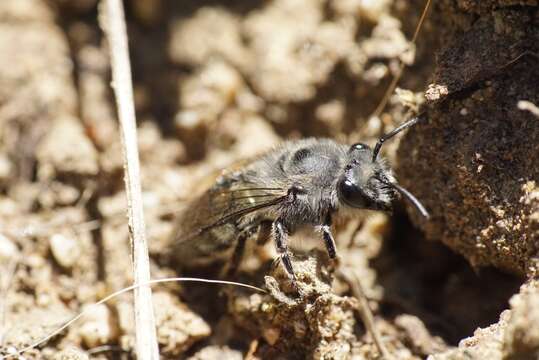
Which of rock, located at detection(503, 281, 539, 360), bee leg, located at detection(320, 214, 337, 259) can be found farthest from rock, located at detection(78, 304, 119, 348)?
rock, located at detection(503, 281, 539, 360)

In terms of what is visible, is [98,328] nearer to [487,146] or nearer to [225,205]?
[225,205]

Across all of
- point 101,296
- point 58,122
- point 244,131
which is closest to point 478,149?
point 244,131

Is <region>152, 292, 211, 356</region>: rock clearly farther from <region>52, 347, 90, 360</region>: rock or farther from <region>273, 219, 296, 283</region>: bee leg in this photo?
<region>273, 219, 296, 283</region>: bee leg

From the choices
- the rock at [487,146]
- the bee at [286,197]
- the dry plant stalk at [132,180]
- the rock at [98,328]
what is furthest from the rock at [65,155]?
the rock at [487,146]

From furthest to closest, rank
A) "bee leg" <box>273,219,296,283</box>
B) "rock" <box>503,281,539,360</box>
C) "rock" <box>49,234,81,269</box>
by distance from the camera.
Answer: "rock" <box>49,234,81,269</box>, "bee leg" <box>273,219,296,283</box>, "rock" <box>503,281,539,360</box>

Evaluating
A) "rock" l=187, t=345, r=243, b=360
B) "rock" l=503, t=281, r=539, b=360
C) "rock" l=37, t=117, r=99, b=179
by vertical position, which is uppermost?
"rock" l=37, t=117, r=99, b=179

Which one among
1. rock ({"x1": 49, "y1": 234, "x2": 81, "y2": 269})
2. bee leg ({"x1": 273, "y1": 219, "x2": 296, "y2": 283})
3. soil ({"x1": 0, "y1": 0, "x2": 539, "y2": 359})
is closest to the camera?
soil ({"x1": 0, "y1": 0, "x2": 539, "y2": 359})

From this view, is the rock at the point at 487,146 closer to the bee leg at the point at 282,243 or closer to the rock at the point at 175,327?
the bee leg at the point at 282,243

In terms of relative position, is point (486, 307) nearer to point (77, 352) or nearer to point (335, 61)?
point (335, 61)
